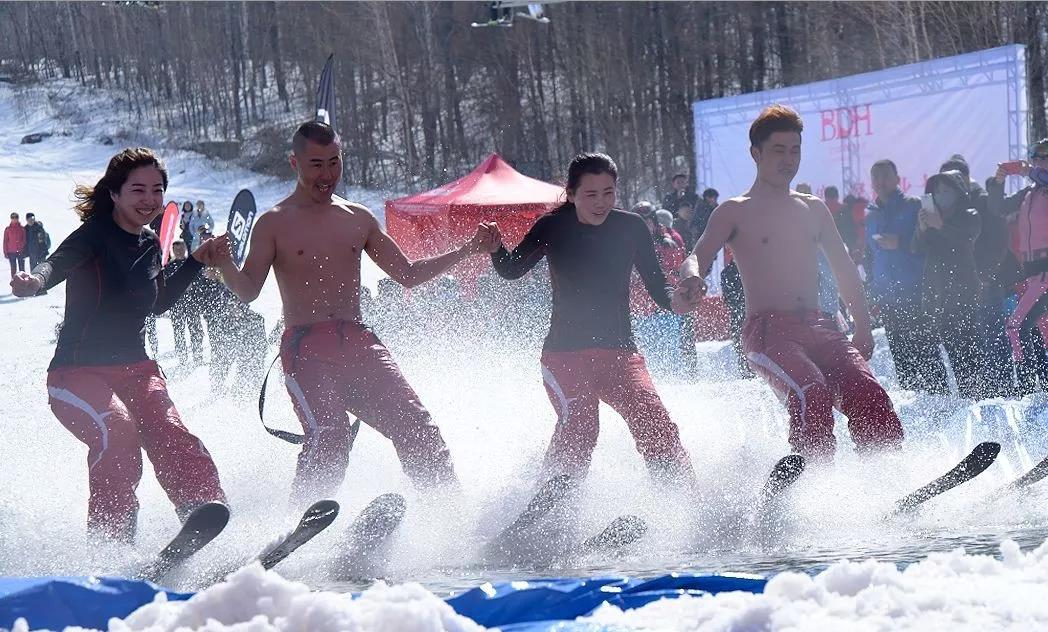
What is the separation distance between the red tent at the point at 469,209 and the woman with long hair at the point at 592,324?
8398 millimetres

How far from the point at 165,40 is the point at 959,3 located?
30.2m

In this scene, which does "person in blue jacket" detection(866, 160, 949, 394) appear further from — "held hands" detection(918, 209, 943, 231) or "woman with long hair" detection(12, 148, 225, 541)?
"woman with long hair" detection(12, 148, 225, 541)

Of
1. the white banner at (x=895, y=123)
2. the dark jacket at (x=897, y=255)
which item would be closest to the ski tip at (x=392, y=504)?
the dark jacket at (x=897, y=255)

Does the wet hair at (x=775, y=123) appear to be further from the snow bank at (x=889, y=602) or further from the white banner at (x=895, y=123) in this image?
the white banner at (x=895, y=123)

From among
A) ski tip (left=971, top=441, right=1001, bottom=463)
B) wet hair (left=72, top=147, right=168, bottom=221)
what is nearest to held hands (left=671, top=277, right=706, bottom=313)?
ski tip (left=971, top=441, right=1001, bottom=463)

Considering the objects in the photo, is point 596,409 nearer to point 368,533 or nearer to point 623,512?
point 623,512

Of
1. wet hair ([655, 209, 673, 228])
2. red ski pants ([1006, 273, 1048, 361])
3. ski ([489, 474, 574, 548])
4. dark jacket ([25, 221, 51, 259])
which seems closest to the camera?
ski ([489, 474, 574, 548])

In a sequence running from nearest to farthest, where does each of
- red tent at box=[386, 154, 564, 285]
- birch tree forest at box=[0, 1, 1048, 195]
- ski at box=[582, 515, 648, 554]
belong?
ski at box=[582, 515, 648, 554], red tent at box=[386, 154, 564, 285], birch tree forest at box=[0, 1, 1048, 195]

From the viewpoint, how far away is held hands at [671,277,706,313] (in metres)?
5.11

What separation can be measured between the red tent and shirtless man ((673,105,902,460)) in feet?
27.3

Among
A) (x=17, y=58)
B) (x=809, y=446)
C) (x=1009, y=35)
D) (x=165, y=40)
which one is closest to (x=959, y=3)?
(x=1009, y=35)

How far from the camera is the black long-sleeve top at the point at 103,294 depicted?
4.89 meters

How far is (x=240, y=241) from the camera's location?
5.03m

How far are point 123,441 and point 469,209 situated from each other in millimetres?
10042
